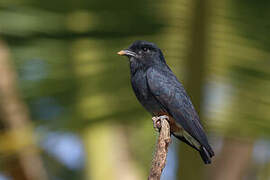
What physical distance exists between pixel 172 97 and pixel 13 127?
147 cm

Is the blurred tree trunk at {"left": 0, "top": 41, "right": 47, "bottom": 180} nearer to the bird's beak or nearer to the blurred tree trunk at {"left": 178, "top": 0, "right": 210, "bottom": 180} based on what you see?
the bird's beak

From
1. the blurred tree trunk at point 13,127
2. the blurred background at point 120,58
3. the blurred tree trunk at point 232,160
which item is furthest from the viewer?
the blurred tree trunk at point 232,160

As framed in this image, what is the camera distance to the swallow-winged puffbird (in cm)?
484

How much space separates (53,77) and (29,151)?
143cm

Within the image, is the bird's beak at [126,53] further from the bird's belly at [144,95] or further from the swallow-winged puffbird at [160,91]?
the bird's belly at [144,95]

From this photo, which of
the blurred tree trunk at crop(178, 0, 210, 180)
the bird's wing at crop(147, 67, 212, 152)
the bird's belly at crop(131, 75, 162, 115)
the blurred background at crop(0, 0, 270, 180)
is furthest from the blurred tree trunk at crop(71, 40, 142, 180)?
the blurred tree trunk at crop(178, 0, 210, 180)

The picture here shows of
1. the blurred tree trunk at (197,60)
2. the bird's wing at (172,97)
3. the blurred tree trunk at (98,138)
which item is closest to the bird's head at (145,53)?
the bird's wing at (172,97)

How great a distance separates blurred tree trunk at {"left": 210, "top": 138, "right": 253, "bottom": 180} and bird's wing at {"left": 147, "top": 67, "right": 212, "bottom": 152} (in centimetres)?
52

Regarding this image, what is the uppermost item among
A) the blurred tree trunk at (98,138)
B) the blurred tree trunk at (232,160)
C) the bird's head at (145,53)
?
the bird's head at (145,53)

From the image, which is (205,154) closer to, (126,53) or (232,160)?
(232,160)

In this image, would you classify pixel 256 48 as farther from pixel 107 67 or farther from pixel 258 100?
pixel 107 67

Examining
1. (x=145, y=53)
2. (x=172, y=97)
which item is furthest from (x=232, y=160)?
(x=145, y=53)

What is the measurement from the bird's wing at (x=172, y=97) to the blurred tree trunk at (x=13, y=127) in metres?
1.22

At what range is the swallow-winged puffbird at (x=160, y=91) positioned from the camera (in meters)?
4.84
